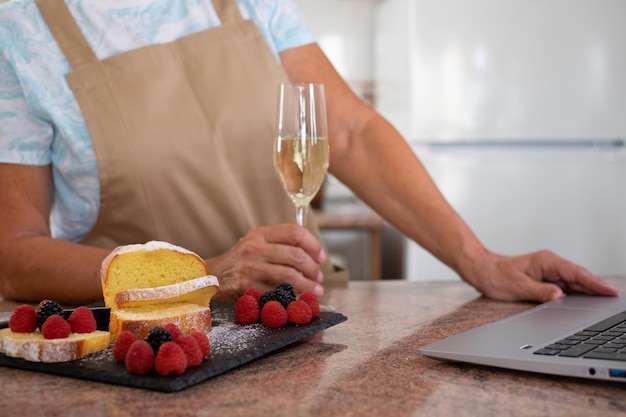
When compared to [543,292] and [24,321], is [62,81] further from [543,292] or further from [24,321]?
[543,292]

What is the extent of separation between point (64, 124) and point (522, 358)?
909 millimetres

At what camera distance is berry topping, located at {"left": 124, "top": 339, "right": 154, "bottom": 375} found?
76 centimetres

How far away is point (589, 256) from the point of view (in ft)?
11.8

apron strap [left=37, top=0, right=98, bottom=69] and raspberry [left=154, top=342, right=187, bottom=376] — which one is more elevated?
apron strap [left=37, top=0, right=98, bottom=69]

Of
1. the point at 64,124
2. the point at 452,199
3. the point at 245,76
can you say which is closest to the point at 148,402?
the point at 64,124

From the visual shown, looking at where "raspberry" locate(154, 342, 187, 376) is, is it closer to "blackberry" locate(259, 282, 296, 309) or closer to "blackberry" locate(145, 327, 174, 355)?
"blackberry" locate(145, 327, 174, 355)

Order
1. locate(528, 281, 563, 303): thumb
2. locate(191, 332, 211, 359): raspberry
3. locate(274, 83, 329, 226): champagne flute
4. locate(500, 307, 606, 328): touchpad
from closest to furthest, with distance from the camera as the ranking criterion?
locate(191, 332, 211, 359): raspberry < locate(500, 307, 606, 328): touchpad < locate(274, 83, 329, 226): champagne flute < locate(528, 281, 563, 303): thumb

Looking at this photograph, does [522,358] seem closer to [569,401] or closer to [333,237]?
[569,401]

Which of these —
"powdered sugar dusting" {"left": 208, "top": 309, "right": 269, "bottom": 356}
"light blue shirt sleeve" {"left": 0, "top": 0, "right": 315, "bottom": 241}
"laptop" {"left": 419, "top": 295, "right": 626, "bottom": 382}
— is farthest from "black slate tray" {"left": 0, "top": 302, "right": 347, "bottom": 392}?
"light blue shirt sleeve" {"left": 0, "top": 0, "right": 315, "bottom": 241}

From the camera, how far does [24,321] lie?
2.85ft

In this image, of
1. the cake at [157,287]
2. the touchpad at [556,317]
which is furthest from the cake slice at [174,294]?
the touchpad at [556,317]

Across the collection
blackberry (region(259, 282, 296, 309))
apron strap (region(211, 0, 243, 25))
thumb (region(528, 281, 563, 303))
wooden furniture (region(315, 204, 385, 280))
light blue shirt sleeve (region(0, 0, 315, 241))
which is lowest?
wooden furniture (region(315, 204, 385, 280))

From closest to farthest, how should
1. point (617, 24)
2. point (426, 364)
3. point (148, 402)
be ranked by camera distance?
point (148, 402) → point (426, 364) → point (617, 24)

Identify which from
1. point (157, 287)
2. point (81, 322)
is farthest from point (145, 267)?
point (81, 322)
